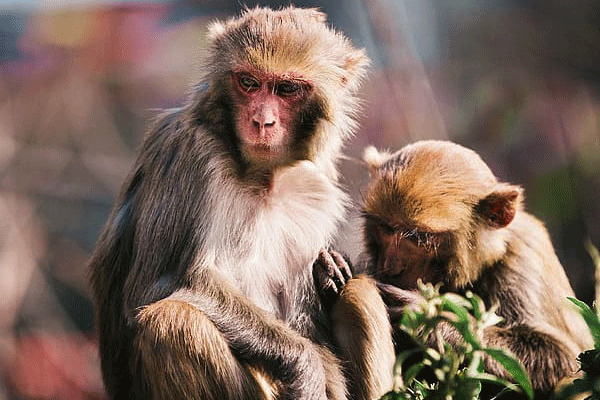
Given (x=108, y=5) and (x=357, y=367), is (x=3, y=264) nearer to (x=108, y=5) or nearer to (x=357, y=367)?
(x=108, y=5)

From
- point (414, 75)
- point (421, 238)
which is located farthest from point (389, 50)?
point (421, 238)

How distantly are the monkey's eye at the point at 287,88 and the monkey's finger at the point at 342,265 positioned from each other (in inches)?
32.3

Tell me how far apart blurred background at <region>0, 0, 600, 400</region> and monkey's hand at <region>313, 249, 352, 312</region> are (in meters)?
4.44

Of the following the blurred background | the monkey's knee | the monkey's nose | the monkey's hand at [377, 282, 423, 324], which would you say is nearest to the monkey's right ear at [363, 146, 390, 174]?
the monkey's hand at [377, 282, 423, 324]

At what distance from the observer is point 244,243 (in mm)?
4730

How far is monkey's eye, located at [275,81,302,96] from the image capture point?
465 centimetres

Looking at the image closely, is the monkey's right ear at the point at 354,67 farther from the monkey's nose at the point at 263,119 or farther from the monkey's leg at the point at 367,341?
the monkey's leg at the point at 367,341

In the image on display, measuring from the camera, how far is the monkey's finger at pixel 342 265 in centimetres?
491

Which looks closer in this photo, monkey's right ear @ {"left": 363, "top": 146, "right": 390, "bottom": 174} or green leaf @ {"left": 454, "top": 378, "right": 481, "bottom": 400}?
green leaf @ {"left": 454, "top": 378, "right": 481, "bottom": 400}

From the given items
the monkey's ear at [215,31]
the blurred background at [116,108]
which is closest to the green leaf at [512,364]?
the monkey's ear at [215,31]

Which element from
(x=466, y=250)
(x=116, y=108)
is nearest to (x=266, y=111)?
(x=466, y=250)

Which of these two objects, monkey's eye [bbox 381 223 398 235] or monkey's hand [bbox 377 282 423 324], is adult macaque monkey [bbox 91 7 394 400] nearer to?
monkey's hand [bbox 377 282 423 324]

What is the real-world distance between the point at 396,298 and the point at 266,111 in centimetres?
105

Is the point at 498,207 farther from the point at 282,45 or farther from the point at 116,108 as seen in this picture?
the point at 116,108
